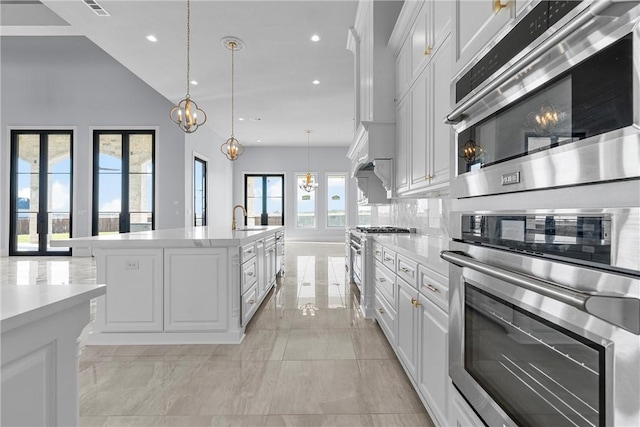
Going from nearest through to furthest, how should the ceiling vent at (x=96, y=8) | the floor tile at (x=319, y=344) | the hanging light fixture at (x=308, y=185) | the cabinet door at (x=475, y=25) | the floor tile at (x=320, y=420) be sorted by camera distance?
the cabinet door at (x=475, y=25), the floor tile at (x=320, y=420), the floor tile at (x=319, y=344), the ceiling vent at (x=96, y=8), the hanging light fixture at (x=308, y=185)

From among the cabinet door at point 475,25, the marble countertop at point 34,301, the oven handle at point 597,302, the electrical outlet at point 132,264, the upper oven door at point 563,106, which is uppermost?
the cabinet door at point 475,25

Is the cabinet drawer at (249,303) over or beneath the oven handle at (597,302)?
beneath

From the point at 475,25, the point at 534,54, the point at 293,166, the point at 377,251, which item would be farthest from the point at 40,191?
the point at 534,54

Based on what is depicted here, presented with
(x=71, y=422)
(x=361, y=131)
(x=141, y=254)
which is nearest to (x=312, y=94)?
(x=361, y=131)

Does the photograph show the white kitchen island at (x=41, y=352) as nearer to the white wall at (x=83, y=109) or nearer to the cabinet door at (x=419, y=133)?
the cabinet door at (x=419, y=133)

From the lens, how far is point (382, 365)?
2.36 meters

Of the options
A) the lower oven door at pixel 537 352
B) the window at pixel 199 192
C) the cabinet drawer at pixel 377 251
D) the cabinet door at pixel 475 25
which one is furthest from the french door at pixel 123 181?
the lower oven door at pixel 537 352

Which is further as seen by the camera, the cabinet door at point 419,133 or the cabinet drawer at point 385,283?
the cabinet door at point 419,133

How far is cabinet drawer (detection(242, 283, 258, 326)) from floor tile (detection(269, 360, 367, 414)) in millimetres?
731

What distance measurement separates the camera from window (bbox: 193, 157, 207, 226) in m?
8.80

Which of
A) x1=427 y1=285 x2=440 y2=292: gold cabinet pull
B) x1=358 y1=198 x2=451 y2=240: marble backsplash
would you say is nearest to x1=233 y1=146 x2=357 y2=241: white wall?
x1=358 y1=198 x2=451 y2=240: marble backsplash

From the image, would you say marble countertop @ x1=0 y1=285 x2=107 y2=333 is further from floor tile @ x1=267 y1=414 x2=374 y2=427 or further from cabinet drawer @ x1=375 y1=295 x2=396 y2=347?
cabinet drawer @ x1=375 y1=295 x2=396 y2=347

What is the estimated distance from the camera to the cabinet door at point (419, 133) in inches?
103

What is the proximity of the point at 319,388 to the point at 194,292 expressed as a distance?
1.35 metres
